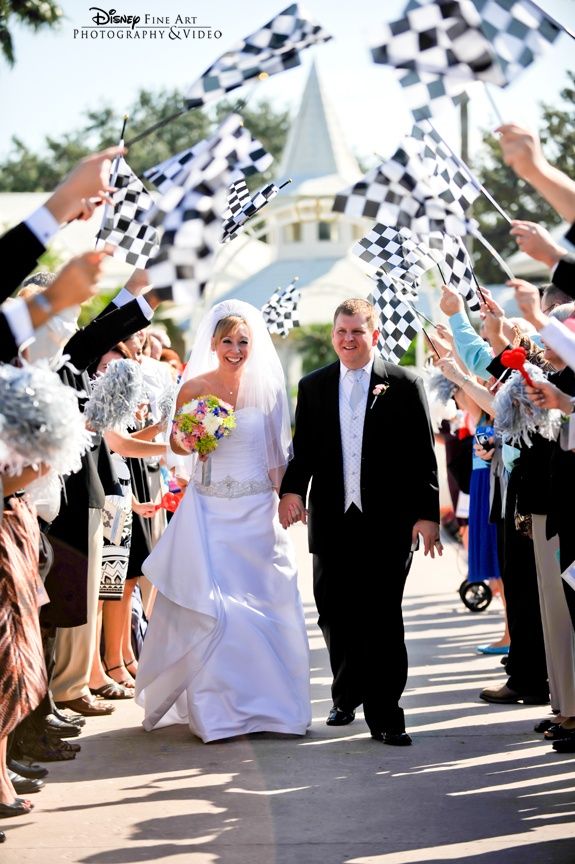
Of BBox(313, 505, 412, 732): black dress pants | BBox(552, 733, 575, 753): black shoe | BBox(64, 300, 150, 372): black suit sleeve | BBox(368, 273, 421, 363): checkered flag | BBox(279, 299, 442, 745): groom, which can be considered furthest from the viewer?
BBox(368, 273, 421, 363): checkered flag

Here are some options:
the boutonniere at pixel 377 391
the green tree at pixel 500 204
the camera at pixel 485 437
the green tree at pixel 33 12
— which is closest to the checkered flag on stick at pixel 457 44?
the boutonniere at pixel 377 391

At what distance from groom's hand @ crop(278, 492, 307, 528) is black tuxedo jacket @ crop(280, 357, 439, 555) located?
0.06 m

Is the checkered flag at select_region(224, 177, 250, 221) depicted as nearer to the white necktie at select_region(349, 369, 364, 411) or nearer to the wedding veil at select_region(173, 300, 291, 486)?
the wedding veil at select_region(173, 300, 291, 486)

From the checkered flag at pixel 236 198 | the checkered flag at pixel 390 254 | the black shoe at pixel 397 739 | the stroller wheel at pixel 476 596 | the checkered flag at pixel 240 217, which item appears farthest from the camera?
the stroller wheel at pixel 476 596

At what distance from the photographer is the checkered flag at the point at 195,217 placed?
5484 millimetres

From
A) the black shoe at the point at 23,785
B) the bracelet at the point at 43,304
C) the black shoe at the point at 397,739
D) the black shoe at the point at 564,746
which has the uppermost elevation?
the bracelet at the point at 43,304

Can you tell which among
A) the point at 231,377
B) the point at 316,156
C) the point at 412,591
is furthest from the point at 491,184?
the point at 231,377

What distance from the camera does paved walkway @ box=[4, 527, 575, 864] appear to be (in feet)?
16.8

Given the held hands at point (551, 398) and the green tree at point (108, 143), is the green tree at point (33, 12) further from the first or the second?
the green tree at point (108, 143)

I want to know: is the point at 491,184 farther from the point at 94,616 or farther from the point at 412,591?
the point at 94,616

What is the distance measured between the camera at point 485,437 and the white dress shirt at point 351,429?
Answer: 6.17 feet

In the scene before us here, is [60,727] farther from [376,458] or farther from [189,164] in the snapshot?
[189,164]

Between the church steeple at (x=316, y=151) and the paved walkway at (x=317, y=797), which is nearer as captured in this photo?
the paved walkway at (x=317, y=797)

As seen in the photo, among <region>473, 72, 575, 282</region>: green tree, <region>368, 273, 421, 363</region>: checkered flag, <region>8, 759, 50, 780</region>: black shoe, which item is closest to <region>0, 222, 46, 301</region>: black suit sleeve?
<region>8, 759, 50, 780</region>: black shoe
